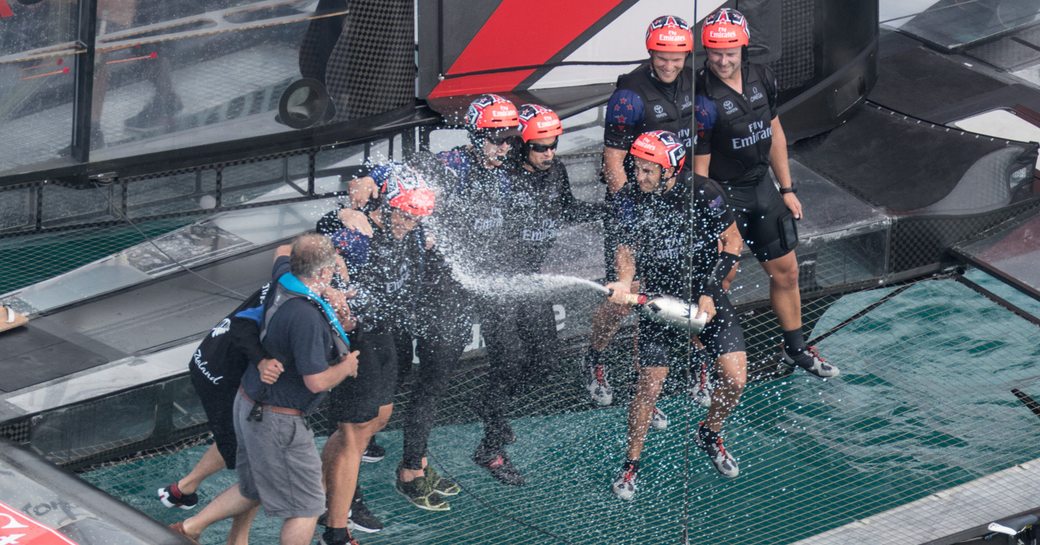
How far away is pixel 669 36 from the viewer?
6.34 m

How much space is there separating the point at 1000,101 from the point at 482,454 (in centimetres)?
394

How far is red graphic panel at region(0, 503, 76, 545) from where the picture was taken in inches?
189

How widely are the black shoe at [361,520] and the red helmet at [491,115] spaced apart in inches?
57.9

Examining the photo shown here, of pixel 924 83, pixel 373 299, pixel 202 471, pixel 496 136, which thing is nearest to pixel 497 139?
pixel 496 136

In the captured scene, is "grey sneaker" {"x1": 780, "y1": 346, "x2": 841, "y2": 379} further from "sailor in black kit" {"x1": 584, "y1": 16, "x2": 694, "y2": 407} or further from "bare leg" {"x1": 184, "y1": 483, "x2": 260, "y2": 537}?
"bare leg" {"x1": 184, "y1": 483, "x2": 260, "y2": 537}

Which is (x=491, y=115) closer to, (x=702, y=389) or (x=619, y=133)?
(x=619, y=133)

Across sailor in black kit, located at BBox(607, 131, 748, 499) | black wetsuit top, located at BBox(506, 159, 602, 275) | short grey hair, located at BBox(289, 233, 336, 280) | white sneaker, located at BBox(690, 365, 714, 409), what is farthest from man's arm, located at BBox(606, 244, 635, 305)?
short grey hair, located at BBox(289, 233, 336, 280)

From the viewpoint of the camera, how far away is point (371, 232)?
5840 millimetres

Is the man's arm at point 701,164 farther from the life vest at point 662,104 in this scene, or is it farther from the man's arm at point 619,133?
the man's arm at point 619,133

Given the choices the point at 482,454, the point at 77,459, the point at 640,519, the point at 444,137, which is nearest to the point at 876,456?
the point at 640,519

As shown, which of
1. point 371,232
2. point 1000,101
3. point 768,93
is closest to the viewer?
point 371,232

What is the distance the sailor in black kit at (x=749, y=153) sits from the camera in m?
6.52

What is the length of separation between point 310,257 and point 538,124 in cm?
123

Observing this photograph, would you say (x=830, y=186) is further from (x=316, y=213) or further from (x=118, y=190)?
(x=118, y=190)
